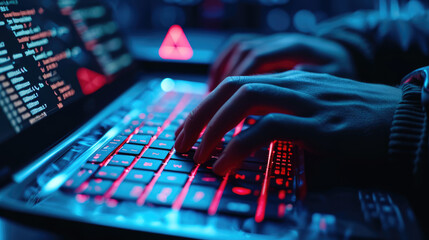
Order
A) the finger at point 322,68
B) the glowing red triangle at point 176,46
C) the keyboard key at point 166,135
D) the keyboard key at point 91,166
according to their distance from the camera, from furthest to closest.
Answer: the glowing red triangle at point 176,46
the finger at point 322,68
the keyboard key at point 166,135
the keyboard key at point 91,166

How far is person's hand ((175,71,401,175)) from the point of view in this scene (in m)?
0.47

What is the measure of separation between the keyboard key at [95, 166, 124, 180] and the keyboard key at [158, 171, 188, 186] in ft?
0.23

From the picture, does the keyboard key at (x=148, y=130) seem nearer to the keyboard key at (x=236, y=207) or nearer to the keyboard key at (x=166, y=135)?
the keyboard key at (x=166, y=135)

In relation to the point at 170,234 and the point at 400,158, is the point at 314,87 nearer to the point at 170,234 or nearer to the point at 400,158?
the point at 400,158

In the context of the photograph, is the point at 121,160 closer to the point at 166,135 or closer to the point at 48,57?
the point at 166,135

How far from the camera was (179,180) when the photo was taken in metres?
0.47

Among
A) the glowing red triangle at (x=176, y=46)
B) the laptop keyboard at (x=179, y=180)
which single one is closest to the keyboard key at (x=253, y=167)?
the laptop keyboard at (x=179, y=180)

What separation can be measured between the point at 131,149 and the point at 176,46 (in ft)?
2.39

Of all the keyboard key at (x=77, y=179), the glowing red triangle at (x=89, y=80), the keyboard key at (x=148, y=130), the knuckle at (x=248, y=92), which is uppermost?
the glowing red triangle at (x=89, y=80)

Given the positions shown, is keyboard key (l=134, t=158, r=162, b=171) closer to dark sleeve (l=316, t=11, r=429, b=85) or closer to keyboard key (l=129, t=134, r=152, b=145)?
keyboard key (l=129, t=134, r=152, b=145)

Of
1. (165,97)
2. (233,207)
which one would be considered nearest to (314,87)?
(233,207)

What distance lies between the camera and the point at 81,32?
76 centimetres

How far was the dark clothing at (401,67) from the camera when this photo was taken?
46 cm

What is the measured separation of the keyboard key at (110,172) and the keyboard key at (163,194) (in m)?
0.07
